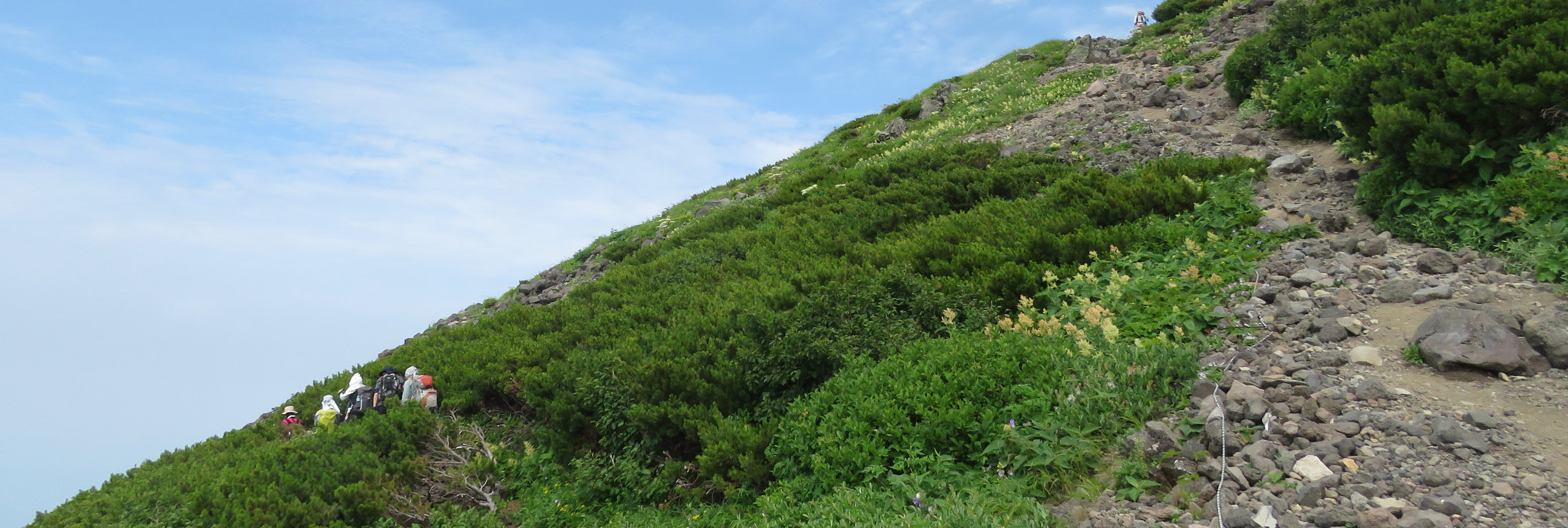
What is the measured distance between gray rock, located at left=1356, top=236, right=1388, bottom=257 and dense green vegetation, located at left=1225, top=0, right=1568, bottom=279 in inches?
16.8

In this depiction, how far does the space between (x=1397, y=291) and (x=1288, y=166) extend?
4.32m

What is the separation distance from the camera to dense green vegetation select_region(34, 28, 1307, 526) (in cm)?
549

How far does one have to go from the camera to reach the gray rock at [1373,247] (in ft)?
22.9

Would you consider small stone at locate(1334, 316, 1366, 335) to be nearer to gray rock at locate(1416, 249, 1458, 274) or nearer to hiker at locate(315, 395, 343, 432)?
gray rock at locate(1416, 249, 1458, 274)

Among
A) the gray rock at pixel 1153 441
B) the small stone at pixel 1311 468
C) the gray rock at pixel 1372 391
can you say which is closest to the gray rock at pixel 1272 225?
the gray rock at pixel 1372 391

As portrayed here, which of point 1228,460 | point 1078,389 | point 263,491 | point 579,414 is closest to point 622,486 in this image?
point 579,414

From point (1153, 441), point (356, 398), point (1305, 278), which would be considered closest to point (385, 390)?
point (356, 398)

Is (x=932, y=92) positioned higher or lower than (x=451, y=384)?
higher

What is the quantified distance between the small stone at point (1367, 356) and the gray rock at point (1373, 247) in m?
2.16

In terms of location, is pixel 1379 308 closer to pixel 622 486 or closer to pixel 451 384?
pixel 622 486

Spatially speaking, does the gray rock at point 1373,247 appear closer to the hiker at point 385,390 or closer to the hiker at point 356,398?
the hiker at point 385,390

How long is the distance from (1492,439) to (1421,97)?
5.18 metres

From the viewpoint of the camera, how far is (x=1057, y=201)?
1051 centimetres

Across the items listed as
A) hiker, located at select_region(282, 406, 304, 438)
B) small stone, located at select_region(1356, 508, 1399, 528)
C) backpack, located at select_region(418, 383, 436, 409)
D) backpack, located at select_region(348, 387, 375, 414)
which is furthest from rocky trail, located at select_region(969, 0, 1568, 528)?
hiker, located at select_region(282, 406, 304, 438)
